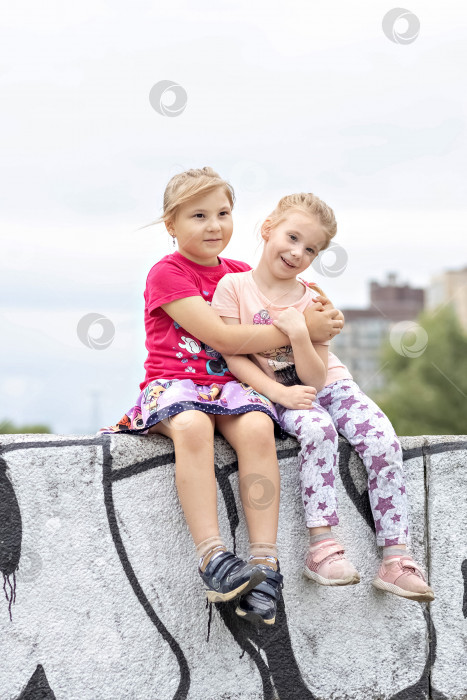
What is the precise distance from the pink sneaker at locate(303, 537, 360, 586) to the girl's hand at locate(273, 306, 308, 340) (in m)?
0.75

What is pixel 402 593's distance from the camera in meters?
3.03

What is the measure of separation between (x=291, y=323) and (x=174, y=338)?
45cm

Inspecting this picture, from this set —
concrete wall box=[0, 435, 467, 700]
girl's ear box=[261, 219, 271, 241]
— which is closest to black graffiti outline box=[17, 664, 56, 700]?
concrete wall box=[0, 435, 467, 700]

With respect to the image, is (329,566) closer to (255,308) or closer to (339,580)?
(339,580)

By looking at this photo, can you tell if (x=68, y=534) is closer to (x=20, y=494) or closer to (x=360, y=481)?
(x=20, y=494)

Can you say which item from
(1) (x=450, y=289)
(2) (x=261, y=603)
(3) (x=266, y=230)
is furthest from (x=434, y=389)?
(2) (x=261, y=603)

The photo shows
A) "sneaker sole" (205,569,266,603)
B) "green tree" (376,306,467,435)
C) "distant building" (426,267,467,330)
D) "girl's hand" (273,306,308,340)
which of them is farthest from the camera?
"distant building" (426,267,467,330)

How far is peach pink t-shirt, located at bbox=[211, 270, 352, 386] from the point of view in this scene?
3234 mm

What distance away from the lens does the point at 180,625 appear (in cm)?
307

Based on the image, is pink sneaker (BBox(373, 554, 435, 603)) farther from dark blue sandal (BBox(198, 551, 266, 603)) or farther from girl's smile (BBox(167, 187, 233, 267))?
girl's smile (BBox(167, 187, 233, 267))

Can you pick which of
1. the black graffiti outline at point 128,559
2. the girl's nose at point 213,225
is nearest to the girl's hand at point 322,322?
the girl's nose at point 213,225

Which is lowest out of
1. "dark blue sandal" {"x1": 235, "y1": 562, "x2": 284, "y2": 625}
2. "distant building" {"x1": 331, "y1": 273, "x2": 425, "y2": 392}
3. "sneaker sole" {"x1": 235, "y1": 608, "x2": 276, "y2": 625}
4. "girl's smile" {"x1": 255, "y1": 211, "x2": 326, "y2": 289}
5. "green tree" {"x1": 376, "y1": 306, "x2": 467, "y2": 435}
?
"sneaker sole" {"x1": 235, "y1": 608, "x2": 276, "y2": 625}

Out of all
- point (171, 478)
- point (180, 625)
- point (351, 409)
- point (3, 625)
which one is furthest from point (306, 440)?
point (3, 625)

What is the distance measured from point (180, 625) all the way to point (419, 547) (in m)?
0.98
